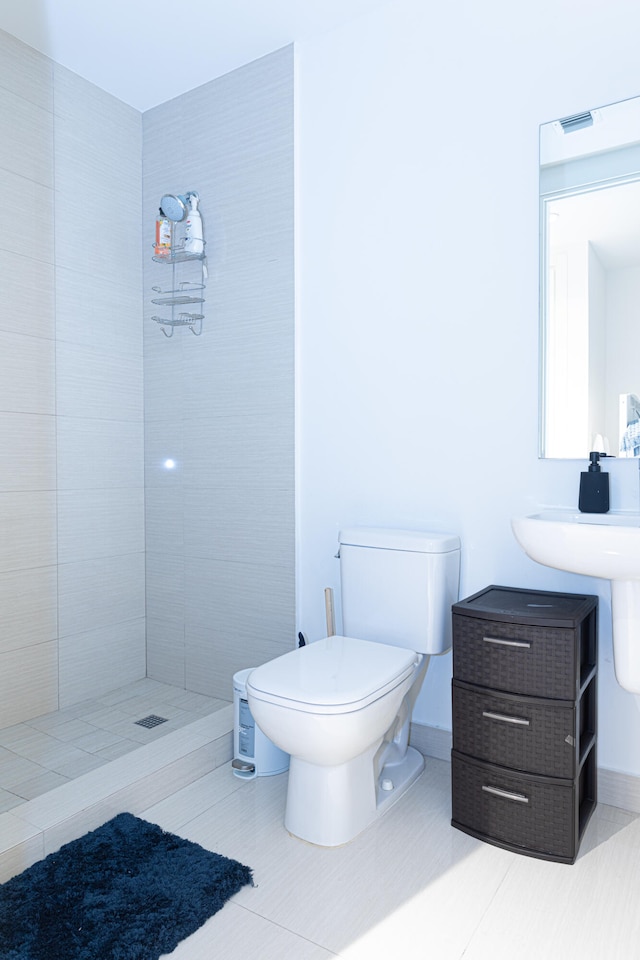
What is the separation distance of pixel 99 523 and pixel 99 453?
29 cm

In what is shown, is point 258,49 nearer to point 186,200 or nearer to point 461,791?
point 186,200

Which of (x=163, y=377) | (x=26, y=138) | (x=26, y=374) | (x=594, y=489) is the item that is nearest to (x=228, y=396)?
(x=163, y=377)

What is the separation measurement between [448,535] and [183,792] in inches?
44.7

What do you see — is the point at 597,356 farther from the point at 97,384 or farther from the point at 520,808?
the point at 97,384

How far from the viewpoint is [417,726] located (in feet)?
7.32

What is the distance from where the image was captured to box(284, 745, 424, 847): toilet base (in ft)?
5.65

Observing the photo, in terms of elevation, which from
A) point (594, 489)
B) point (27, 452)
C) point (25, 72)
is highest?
point (25, 72)

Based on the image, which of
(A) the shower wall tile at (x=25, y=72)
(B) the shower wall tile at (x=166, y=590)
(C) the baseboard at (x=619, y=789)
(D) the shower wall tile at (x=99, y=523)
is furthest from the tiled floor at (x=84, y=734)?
(A) the shower wall tile at (x=25, y=72)

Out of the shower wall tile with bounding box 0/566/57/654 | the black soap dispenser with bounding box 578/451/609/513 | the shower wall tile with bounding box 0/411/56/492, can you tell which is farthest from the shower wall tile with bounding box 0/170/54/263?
the black soap dispenser with bounding box 578/451/609/513

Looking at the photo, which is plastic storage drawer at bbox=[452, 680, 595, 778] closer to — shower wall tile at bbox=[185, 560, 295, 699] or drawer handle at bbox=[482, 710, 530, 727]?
drawer handle at bbox=[482, 710, 530, 727]

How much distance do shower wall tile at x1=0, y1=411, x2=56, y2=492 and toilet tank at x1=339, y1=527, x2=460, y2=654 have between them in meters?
1.20

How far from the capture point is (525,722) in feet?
5.51

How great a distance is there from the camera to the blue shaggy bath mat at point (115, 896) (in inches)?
54.4

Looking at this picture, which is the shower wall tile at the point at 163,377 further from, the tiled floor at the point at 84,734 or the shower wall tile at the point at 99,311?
the tiled floor at the point at 84,734
